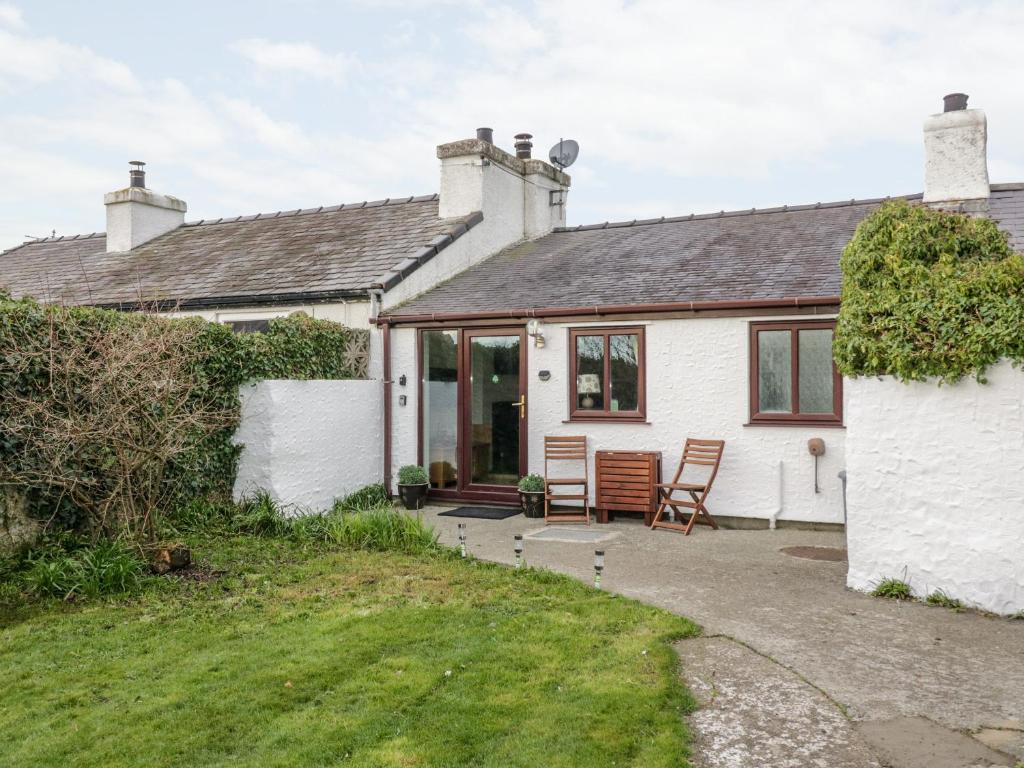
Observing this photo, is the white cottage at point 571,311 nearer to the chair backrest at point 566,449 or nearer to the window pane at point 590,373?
the window pane at point 590,373

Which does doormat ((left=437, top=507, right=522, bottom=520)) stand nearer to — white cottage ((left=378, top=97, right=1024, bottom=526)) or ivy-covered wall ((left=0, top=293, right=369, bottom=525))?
white cottage ((left=378, top=97, right=1024, bottom=526))

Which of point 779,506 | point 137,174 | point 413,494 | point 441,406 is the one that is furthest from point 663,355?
point 137,174

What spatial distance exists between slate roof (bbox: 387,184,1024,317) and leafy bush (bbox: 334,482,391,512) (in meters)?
2.60

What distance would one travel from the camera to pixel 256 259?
14.4 m

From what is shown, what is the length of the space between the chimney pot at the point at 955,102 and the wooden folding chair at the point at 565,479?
6924mm

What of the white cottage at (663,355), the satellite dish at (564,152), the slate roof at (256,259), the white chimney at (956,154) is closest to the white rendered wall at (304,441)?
the white cottage at (663,355)

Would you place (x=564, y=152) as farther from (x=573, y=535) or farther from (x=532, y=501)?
(x=573, y=535)

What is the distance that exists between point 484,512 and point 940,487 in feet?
19.7

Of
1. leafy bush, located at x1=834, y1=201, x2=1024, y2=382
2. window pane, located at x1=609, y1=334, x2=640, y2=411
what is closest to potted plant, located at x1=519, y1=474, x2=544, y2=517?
window pane, located at x1=609, y1=334, x2=640, y2=411

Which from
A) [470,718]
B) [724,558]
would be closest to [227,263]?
[724,558]

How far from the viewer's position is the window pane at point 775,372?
370 inches

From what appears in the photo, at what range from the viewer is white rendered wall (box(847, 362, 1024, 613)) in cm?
580

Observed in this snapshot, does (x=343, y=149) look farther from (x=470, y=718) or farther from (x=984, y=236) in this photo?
(x=470, y=718)

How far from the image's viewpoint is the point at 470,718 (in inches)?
158
